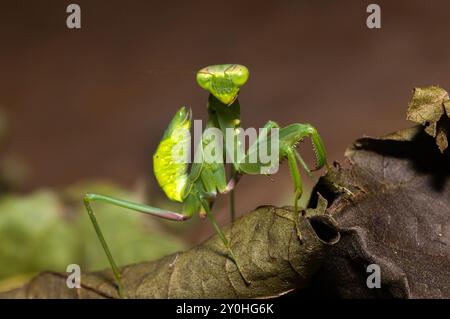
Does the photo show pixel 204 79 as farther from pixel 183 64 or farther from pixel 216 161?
pixel 183 64

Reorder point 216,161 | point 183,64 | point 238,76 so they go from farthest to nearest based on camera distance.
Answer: point 183,64, point 216,161, point 238,76

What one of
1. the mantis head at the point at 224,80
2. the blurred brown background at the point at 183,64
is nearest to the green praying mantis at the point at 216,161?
the mantis head at the point at 224,80

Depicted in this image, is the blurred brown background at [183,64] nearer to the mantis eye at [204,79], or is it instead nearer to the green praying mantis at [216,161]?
the green praying mantis at [216,161]

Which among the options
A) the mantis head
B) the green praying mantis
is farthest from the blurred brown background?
the mantis head

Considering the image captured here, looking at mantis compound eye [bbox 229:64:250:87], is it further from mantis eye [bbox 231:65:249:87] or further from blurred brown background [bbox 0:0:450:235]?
blurred brown background [bbox 0:0:450:235]

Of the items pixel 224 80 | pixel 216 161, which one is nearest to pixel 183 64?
pixel 216 161

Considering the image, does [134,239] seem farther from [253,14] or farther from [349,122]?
[253,14]
